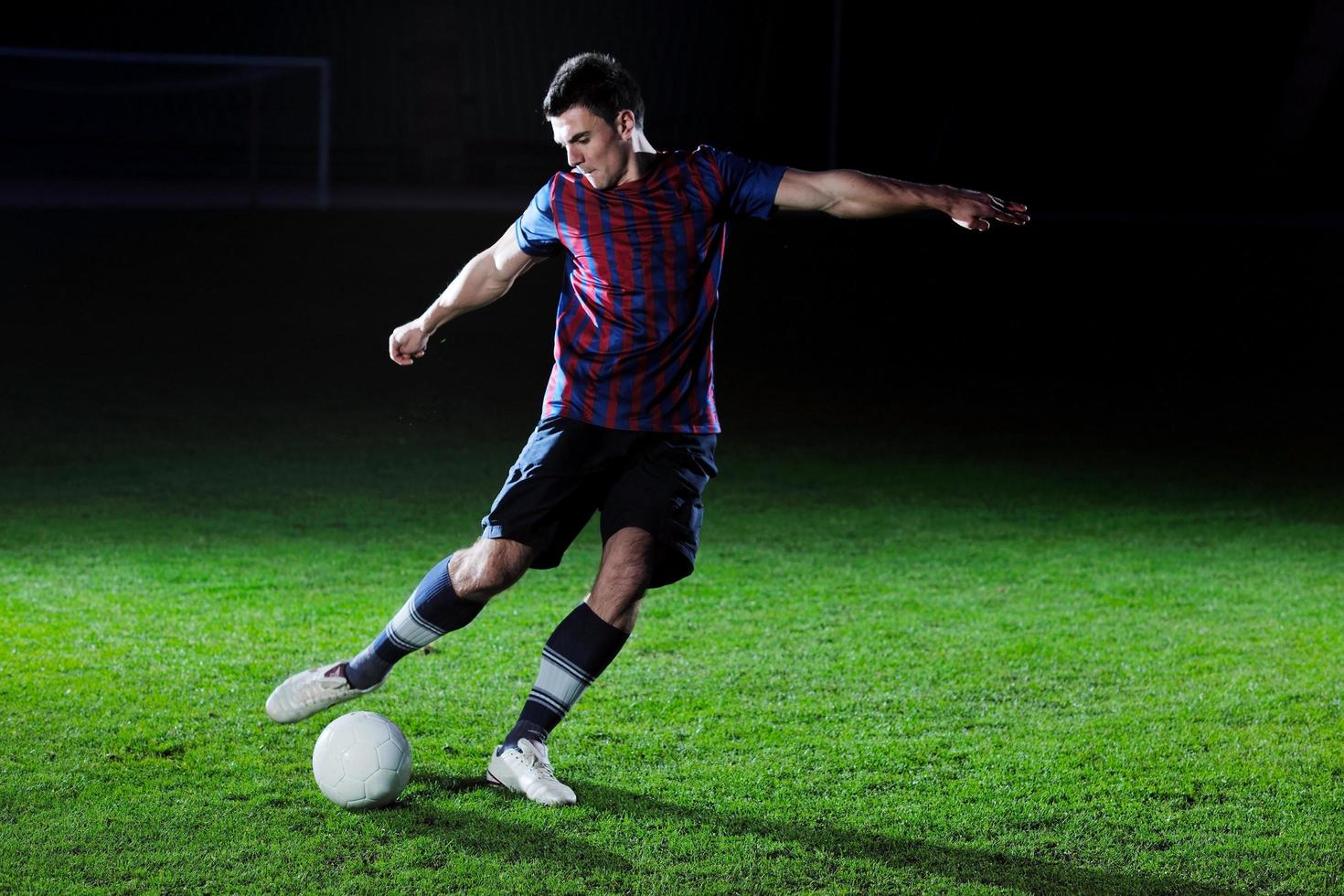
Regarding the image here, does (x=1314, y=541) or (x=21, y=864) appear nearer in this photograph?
(x=21, y=864)

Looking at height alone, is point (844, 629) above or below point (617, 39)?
below

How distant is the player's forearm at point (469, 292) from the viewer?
144 inches

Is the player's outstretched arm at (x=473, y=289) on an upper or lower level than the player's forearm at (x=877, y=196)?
lower

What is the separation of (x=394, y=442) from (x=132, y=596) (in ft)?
11.2

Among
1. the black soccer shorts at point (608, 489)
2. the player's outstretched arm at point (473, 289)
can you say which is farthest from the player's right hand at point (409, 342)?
the black soccer shorts at point (608, 489)

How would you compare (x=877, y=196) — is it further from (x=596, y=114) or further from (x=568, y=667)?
(x=568, y=667)

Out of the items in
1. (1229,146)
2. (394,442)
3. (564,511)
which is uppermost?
(1229,146)

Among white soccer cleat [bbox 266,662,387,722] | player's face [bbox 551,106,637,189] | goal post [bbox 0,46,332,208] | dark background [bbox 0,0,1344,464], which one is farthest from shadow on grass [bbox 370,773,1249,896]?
goal post [bbox 0,46,332,208]

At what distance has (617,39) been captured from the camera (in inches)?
881

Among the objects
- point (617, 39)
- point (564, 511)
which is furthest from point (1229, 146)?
point (564, 511)

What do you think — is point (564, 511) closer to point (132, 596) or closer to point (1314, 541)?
point (132, 596)

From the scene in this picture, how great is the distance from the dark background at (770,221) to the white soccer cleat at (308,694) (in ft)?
19.1

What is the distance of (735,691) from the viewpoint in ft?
14.0

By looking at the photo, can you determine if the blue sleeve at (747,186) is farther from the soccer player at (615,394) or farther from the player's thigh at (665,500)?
the player's thigh at (665,500)
